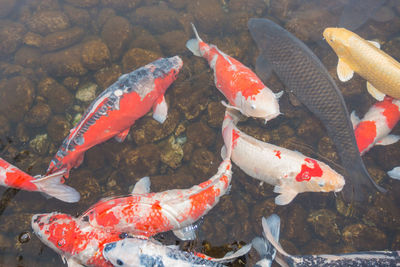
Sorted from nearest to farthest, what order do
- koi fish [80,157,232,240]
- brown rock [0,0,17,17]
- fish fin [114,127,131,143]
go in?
koi fish [80,157,232,240] < fish fin [114,127,131,143] < brown rock [0,0,17,17]

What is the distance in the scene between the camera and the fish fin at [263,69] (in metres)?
4.50

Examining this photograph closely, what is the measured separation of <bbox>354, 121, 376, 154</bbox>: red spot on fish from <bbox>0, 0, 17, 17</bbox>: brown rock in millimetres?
→ 6543

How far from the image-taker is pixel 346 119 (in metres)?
3.70

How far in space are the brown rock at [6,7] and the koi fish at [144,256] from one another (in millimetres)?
5084

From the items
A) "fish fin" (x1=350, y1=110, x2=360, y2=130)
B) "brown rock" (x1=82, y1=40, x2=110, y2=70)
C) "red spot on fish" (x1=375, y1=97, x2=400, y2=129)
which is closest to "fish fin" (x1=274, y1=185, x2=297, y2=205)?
"fish fin" (x1=350, y1=110, x2=360, y2=130)

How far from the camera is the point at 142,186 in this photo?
3.71m

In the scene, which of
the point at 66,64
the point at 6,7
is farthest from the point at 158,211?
the point at 6,7

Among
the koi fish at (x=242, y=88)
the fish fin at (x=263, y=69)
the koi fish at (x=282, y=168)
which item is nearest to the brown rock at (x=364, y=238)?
the koi fish at (x=282, y=168)

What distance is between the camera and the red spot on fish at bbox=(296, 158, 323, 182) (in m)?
3.48

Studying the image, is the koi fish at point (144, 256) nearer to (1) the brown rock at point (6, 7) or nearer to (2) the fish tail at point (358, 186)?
(2) the fish tail at point (358, 186)

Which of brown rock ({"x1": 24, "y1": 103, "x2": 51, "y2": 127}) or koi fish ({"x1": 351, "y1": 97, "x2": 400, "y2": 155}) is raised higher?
koi fish ({"x1": 351, "y1": 97, "x2": 400, "y2": 155})

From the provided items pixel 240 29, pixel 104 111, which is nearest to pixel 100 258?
pixel 104 111

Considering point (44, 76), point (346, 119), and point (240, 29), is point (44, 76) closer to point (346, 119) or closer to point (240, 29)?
point (240, 29)

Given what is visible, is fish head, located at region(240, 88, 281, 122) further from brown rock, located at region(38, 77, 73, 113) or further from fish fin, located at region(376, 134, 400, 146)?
brown rock, located at region(38, 77, 73, 113)
